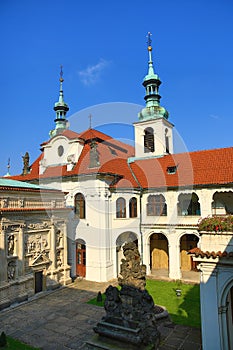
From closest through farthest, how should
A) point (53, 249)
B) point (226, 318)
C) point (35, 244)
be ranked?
point (226, 318)
point (35, 244)
point (53, 249)

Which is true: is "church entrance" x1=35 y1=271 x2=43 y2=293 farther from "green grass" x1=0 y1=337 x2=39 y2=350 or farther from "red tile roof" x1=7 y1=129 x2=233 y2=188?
"red tile roof" x1=7 y1=129 x2=233 y2=188

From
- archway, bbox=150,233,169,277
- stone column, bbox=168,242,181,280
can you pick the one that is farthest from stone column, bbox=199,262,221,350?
archway, bbox=150,233,169,277

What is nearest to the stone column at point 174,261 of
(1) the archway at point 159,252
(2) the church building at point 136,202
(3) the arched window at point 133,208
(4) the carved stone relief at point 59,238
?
(2) the church building at point 136,202

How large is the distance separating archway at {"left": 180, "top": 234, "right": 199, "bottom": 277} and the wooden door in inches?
341

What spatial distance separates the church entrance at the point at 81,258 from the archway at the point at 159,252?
647cm

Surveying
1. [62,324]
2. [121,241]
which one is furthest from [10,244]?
[121,241]

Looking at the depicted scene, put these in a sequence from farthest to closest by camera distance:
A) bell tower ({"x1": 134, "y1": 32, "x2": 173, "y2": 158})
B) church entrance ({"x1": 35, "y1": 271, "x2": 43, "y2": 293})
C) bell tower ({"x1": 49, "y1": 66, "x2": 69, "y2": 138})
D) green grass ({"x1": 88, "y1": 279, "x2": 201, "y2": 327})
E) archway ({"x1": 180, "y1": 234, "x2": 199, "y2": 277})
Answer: bell tower ({"x1": 49, "y1": 66, "x2": 69, "y2": 138}) → bell tower ({"x1": 134, "y1": 32, "x2": 173, "y2": 158}) → archway ({"x1": 180, "y1": 234, "x2": 199, "y2": 277}) → church entrance ({"x1": 35, "y1": 271, "x2": 43, "y2": 293}) → green grass ({"x1": 88, "y1": 279, "x2": 201, "y2": 327})

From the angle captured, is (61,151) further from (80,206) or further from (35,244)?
(35,244)

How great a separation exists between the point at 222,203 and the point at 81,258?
12587 mm

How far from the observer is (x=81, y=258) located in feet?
76.0

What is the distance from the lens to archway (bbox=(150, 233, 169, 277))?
25062 millimetres

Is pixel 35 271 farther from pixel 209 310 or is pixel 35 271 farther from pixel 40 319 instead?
pixel 209 310

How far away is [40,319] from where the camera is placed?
1488 cm

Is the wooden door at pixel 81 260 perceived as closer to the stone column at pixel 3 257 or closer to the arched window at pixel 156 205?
the arched window at pixel 156 205
